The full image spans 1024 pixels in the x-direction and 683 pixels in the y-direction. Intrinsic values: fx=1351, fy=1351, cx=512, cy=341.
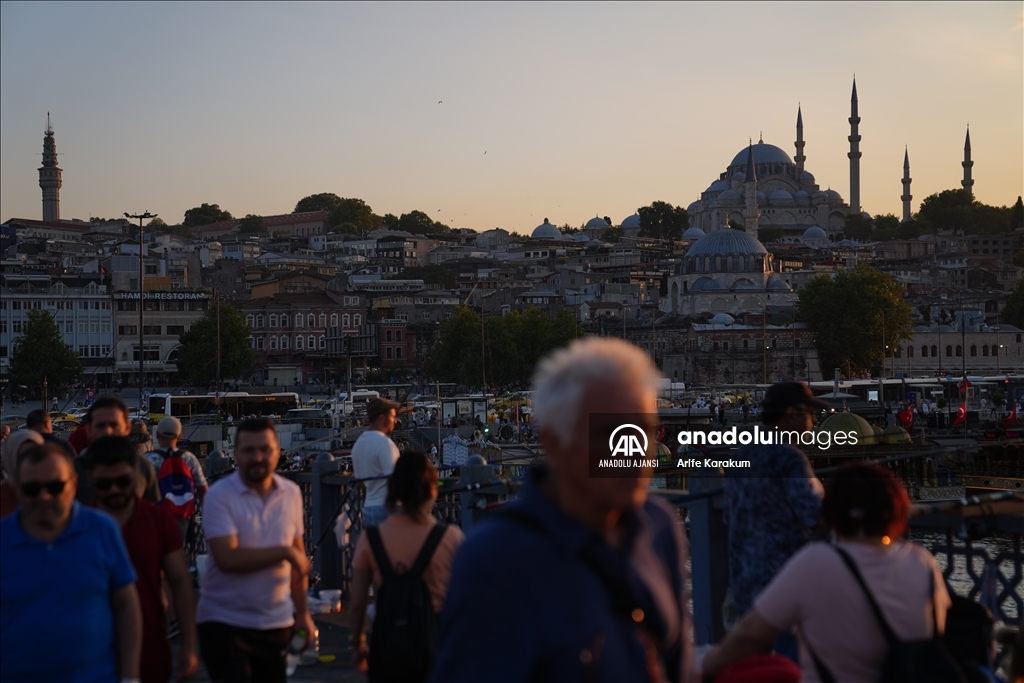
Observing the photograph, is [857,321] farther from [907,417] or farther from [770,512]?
[770,512]

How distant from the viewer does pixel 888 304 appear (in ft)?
229

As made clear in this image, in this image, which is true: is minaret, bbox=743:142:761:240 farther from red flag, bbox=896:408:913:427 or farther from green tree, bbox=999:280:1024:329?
red flag, bbox=896:408:913:427

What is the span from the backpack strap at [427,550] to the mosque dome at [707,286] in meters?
80.0

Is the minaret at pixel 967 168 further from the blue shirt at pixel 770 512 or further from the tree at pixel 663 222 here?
the blue shirt at pixel 770 512

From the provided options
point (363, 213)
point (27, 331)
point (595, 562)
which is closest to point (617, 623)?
Result: point (595, 562)

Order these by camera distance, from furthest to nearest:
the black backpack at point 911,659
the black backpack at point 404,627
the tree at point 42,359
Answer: the tree at point 42,359 < the black backpack at point 404,627 < the black backpack at point 911,659

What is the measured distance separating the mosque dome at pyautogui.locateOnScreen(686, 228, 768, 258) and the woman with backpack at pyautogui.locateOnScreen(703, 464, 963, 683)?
3337 inches

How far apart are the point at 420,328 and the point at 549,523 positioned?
243 ft

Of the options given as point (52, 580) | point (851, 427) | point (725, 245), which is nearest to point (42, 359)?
point (851, 427)

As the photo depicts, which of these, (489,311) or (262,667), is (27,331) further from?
(262,667)

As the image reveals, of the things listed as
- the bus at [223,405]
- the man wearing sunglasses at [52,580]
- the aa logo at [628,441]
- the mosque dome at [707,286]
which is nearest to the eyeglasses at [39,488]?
the man wearing sunglasses at [52,580]

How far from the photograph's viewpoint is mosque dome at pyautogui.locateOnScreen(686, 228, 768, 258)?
87.0m

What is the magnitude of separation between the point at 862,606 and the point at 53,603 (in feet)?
6.74

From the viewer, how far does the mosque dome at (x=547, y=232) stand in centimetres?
13225
